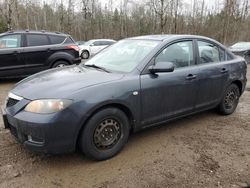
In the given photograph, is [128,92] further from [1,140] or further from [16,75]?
[16,75]

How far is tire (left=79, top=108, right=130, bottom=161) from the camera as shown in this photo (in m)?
3.35

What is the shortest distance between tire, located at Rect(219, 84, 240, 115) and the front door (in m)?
1.06

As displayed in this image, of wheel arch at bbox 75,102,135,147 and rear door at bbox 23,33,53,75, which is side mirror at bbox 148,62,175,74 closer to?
wheel arch at bbox 75,102,135,147

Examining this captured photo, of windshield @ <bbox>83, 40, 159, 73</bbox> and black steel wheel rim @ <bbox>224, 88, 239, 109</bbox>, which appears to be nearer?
windshield @ <bbox>83, 40, 159, 73</bbox>

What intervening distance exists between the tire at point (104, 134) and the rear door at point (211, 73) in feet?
5.25

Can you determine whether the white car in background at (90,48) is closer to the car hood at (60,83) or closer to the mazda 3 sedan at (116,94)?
the mazda 3 sedan at (116,94)

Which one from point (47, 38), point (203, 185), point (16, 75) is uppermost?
point (47, 38)

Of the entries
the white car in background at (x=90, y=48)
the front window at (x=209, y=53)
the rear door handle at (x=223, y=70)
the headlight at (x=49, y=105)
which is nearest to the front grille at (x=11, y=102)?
the headlight at (x=49, y=105)

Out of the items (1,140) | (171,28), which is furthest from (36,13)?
(1,140)

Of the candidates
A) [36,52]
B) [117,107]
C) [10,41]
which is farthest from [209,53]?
[10,41]

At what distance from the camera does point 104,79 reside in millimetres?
3600

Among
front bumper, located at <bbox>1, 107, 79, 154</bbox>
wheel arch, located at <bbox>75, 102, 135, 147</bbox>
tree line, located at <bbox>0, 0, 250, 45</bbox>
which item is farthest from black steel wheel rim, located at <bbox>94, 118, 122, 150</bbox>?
tree line, located at <bbox>0, 0, 250, 45</bbox>

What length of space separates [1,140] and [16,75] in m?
5.00

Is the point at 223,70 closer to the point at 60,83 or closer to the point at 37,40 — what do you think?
the point at 60,83
